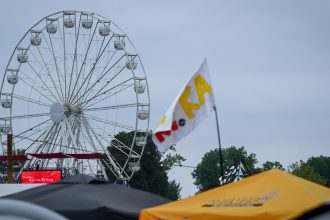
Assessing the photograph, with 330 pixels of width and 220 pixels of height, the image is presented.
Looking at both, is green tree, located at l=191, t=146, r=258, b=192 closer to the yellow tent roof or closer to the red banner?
the red banner

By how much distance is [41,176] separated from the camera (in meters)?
47.6

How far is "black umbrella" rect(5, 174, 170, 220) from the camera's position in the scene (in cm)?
1148

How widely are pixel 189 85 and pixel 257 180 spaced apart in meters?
1.56

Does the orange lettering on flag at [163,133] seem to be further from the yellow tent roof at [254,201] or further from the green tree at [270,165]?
the green tree at [270,165]

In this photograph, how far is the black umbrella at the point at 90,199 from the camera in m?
11.5

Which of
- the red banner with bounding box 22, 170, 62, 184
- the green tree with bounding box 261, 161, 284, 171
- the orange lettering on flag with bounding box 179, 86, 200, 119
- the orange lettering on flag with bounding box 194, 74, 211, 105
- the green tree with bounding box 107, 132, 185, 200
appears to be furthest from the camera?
the green tree with bounding box 261, 161, 284, 171

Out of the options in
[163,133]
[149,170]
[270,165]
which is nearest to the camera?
[163,133]

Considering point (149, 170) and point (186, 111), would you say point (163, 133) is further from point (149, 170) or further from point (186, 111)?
point (149, 170)

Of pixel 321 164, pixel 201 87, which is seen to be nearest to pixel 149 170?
pixel 321 164

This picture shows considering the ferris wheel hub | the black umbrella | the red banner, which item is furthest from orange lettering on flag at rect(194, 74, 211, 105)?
the red banner

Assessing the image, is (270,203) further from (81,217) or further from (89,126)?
(89,126)

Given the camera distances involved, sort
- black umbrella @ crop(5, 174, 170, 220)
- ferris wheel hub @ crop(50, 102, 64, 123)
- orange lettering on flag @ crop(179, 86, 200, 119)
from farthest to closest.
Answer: ferris wheel hub @ crop(50, 102, 64, 123) < black umbrella @ crop(5, 174, 170, 220) < orange lettering on flag @ crop(179, 86, 200, 119)

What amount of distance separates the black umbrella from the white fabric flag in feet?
5.60

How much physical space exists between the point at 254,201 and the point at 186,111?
1844 mm
